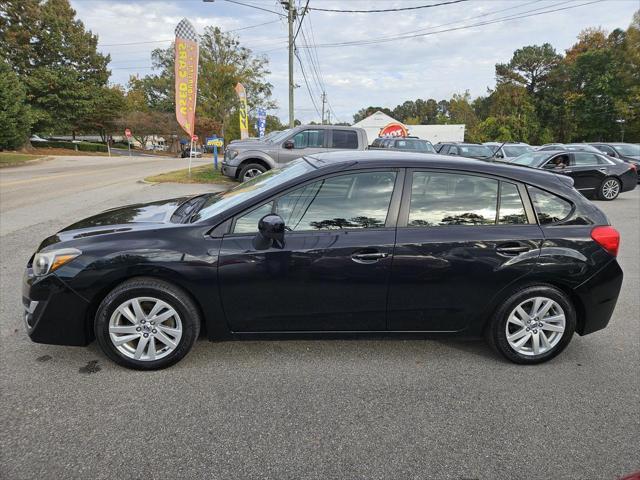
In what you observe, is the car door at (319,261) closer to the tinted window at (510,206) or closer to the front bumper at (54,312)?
the tinted window at (510,206)

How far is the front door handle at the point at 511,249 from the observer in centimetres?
302

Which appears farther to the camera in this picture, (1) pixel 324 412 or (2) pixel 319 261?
(2) pixel 319 261

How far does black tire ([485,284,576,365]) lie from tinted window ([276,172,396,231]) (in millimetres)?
1129

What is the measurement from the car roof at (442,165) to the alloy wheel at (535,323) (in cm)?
91

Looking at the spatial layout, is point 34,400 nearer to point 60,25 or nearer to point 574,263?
point 574,263

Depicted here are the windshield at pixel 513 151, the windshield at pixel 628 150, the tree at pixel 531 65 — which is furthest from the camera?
the tree at pixel 531 65

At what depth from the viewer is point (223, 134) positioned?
57688mm

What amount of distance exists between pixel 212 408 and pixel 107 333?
93 centimetres

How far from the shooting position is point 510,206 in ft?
10.3

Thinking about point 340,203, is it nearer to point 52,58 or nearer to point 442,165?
point 442,165

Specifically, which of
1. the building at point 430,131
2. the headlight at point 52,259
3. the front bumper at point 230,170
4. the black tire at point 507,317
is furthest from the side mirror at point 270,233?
the building at point 430,131

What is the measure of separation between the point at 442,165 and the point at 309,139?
362 inches

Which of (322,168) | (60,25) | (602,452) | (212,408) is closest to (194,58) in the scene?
(322,168)

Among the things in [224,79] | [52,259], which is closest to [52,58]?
[224,79]
